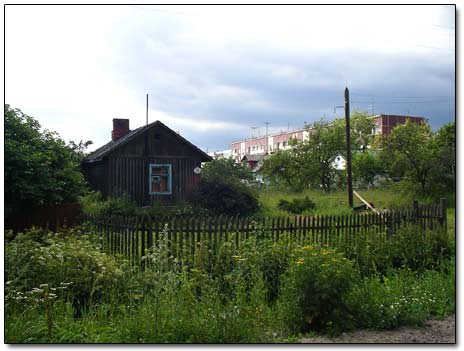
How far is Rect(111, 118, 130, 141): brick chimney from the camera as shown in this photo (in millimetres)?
7970

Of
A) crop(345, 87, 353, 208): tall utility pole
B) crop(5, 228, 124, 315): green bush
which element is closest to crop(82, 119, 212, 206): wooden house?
crop(345, 87, 353, 208): tall utility pole

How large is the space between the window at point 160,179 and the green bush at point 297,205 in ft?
7.48

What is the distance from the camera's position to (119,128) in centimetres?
852

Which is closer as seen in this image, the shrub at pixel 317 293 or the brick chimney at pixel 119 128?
the shrub at pixel 317 293

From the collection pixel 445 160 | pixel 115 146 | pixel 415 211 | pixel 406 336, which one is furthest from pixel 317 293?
pixel 115 146

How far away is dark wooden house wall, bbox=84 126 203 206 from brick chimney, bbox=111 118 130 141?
47 cm

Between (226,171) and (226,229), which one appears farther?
(226,171)

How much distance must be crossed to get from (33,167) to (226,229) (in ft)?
10.6

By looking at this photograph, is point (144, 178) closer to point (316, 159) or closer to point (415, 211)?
point (316, 159)

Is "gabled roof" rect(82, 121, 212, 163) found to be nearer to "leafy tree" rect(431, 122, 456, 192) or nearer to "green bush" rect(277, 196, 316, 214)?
"green bush" rect(277, 196, 316, 214)

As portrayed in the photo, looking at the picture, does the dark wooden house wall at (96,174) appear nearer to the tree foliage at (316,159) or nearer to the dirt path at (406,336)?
the tree foliage at (316,159)

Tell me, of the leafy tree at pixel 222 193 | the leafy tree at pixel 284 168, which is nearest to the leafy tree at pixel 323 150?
the leafy tree at pixel 284 168

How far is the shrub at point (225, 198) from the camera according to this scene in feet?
33.1

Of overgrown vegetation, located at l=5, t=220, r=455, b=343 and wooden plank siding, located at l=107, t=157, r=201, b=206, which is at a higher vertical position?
wooden plank siding, located at l=107, t=157, r=201, b=206
